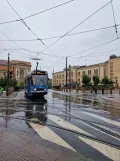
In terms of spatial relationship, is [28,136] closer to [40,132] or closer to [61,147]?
[40,132]

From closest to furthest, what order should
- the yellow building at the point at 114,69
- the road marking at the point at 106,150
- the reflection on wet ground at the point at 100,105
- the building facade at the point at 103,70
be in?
the road marking at the point at 106,150 → the reflection on wet ground at the point at 100,105 → the yellow building at the point at 114,69 → the building facade at the point at 103,70

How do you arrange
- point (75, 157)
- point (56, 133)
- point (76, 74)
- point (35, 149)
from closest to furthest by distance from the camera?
point (75, 157) → point (35, 149) → point (56, 133) → point (76, 74)

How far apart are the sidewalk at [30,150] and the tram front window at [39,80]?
14.7 metres

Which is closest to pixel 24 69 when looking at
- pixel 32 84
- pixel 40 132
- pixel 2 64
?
pixel 2 64

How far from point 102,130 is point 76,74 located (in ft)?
345

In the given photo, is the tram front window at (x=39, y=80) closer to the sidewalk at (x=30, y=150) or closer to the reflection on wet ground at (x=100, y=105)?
the reflection on wet ground at (x=100, y=105)

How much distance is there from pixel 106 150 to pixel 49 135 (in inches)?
86.1

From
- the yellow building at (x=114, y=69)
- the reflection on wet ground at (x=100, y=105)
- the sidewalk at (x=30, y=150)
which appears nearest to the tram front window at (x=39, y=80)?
the reflection on wet ground at (x=100, y=105)

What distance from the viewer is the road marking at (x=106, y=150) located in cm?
478

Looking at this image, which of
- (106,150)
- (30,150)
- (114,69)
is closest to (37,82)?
(30,150)

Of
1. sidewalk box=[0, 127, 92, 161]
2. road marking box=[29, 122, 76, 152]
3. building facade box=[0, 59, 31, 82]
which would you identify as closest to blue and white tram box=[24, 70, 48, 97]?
road marking box=[29, 122, 76, 152]

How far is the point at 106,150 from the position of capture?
5164 millimetres

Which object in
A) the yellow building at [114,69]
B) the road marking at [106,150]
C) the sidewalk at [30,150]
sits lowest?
the road marking at [106,150]

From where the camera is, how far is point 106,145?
5.54 m
